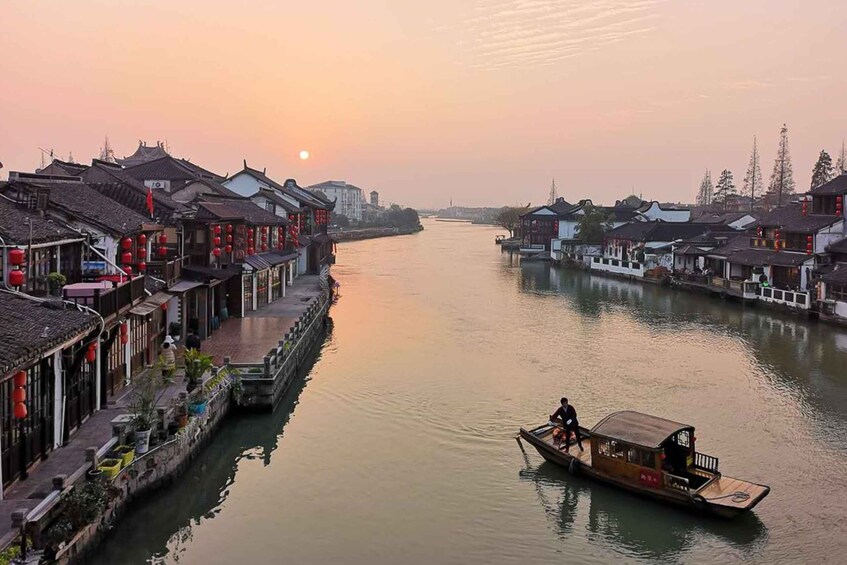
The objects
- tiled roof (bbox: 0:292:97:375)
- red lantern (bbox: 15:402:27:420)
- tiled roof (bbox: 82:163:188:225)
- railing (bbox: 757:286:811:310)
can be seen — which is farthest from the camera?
railing (bbox: 757:286:811:310)

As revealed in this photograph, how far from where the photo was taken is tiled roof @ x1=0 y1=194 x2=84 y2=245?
1388 centimetres

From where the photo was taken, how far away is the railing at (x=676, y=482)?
13.7 metres

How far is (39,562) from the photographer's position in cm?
960

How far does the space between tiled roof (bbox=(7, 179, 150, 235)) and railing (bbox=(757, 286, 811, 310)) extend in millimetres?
30333

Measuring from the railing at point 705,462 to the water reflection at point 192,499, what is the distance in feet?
29.6

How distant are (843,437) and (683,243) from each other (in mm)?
37071

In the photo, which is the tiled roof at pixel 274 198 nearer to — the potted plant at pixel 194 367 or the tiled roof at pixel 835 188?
the potted plant at pixel 194 367

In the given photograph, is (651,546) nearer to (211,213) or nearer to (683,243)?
(211,213)

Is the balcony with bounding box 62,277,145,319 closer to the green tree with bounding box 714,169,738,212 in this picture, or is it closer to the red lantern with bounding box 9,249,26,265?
the red lantern with bounding box 9,249,26,265

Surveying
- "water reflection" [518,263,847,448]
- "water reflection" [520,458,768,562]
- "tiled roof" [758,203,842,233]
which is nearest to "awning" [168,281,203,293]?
"water reflection" [520,458,768,562]

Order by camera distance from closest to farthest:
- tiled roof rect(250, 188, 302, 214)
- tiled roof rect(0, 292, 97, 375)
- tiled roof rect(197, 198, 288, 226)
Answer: tiled roof rect(0, 292, 97, 375)
tiled roof rect(197, 198, 288, 226)
tiled roof rect(250, 188, 302, 214)

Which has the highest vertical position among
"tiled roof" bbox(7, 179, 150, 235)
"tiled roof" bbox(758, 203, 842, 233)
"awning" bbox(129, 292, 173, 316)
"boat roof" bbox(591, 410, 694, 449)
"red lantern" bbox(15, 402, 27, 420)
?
"tiled roof" bbox(758, 203, 842, 233)

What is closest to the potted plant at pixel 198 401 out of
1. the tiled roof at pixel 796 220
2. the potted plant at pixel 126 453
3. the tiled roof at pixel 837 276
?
the potted plant at pixel 126 453

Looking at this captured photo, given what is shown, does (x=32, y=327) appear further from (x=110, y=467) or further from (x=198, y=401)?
(x=198, y=401)
